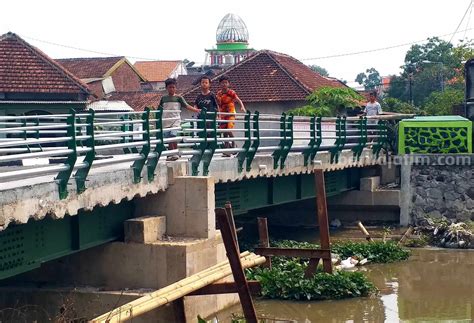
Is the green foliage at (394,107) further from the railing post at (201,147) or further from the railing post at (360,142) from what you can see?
the railing post at (201,147)

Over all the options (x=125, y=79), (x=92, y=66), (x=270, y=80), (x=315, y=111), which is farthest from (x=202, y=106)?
(x=125, y=79)

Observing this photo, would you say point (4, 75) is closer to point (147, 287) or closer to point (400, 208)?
point (400, 208)

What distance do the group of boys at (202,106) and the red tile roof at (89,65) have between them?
122ft

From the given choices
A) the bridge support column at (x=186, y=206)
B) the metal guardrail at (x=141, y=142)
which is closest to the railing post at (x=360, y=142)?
the metal guardrail at (x=141, y=142)

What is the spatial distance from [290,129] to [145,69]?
5975cm

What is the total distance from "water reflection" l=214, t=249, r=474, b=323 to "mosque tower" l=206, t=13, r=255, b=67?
55936 millimetres

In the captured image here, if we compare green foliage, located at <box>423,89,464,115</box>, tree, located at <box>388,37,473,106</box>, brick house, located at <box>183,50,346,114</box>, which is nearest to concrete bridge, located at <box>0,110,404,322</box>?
brick house, located at <box>183,50,346,114</box>

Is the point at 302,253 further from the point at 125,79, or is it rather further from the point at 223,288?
the point at 125,79

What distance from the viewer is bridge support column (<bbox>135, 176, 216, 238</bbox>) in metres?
13.9

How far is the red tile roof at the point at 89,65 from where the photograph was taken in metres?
54.2

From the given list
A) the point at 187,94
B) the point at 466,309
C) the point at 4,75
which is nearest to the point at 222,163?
the point at 466,309

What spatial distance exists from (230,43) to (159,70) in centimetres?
732

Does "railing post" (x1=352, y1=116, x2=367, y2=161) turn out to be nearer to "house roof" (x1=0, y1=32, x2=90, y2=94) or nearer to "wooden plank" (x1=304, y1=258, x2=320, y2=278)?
"wooden plank" (x1=304, y1=258, x2=320, y2=278)

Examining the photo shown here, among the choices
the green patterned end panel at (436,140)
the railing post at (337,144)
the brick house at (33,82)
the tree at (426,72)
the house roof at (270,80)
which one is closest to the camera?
the railing post at (337,144)
